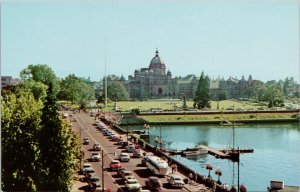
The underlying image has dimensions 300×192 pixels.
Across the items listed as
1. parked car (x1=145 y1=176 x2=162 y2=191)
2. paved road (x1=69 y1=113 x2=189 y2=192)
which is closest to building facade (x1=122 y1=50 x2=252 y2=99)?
paved road (x1=69 y1=113 x2=189 y2=192)

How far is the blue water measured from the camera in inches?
1088

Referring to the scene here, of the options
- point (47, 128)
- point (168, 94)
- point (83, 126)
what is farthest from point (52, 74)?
point (168, 94)

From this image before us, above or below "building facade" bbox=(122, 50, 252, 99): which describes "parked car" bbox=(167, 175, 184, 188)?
below

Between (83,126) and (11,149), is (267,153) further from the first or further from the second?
(11,149)

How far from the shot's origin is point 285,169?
29.4 m

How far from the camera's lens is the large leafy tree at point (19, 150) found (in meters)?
16.4

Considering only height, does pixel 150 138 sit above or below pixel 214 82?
below

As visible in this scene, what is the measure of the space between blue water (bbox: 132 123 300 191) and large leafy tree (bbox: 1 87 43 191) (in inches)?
482

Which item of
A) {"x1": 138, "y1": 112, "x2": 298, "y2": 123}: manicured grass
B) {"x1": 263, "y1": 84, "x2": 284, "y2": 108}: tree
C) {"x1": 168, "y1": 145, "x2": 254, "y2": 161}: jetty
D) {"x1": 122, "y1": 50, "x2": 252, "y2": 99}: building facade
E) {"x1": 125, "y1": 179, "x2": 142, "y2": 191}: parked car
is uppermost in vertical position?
{"x1": 122, "y1": 50, "x2": 252, "y2": 99}: building facade

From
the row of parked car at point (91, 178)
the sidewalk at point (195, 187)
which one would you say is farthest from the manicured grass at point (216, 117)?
the sidewalk at point (195, 187)

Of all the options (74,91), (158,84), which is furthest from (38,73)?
(158,84)

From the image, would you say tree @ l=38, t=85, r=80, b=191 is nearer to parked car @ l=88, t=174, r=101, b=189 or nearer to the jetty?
parked car @ l=88, t=174, r=101, b=189

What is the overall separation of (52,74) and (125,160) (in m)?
27.7

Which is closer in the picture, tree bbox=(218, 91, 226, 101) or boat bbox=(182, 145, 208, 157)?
boat bbox=(182, 145, 208, 157)
